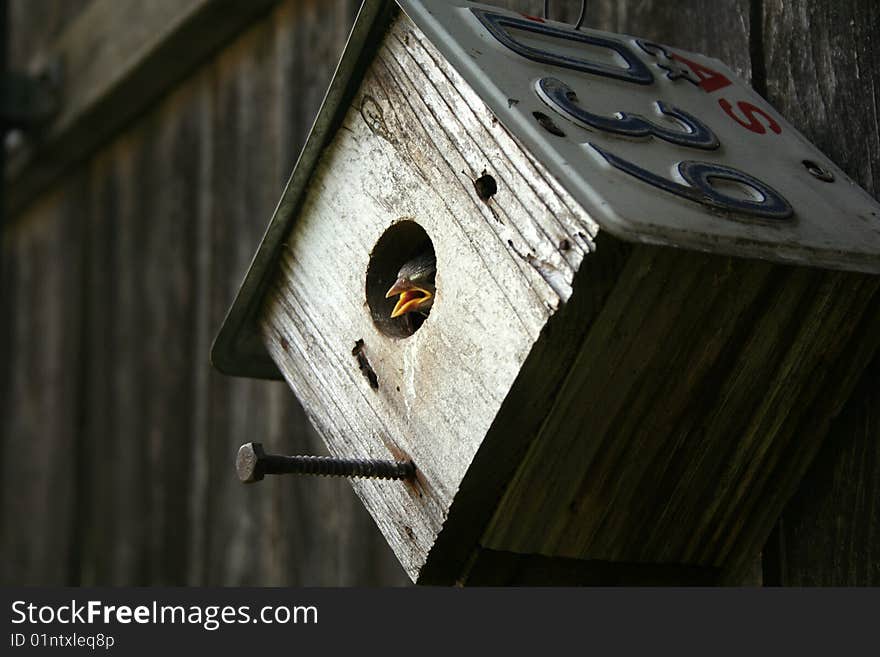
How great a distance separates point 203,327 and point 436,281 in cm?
146

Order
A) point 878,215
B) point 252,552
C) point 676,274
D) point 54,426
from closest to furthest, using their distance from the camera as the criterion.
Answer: point 676,274, point 878,215, point 252,552, point 54,426

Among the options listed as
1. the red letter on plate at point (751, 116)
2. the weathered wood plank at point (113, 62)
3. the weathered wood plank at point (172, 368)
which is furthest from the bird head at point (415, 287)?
the weathered wood plank at point (113, 62)

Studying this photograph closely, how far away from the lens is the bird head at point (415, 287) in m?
1.14

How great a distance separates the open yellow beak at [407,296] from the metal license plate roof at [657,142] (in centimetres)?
21

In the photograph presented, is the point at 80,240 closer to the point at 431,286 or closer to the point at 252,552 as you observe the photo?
the point at 252,552

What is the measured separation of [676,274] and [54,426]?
2.51 metres

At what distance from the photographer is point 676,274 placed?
94cm

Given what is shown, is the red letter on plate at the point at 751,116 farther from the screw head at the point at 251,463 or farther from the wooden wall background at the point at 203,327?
the screw head at the point at 251,463

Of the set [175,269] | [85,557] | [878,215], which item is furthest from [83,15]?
[878,215]

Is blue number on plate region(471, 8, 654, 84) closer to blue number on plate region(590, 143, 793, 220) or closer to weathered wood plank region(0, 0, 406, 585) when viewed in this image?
blue number on plate region(590, 143, 793, 220)

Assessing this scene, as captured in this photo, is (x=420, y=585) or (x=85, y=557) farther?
(x=85, y=557)

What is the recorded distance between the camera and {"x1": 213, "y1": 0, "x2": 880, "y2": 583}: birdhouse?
951 mm

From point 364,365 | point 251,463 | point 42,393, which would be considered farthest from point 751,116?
point 42,393

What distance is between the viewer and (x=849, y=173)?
3.85ft
